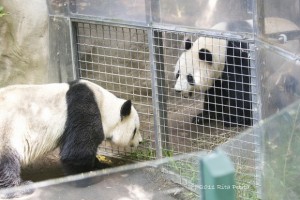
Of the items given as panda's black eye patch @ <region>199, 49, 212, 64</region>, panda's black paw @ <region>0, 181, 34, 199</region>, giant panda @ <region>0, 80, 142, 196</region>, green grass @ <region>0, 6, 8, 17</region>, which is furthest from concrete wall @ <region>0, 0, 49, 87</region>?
panda's black eye patch @ <region>199, 49, 212, 64</region>

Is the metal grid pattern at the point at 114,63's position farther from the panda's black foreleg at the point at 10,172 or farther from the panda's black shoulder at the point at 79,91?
the panda's black foreleg at the point at 10,172

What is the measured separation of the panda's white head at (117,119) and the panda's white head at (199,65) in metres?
0.95

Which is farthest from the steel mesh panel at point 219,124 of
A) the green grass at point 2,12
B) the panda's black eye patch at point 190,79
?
the green grass at point 2,12

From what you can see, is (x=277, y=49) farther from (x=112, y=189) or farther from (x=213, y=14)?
(x=112, y=189)

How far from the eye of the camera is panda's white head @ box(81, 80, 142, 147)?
6.01 m

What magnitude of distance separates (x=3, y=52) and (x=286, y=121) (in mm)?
3631

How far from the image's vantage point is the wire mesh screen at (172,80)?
6082 millimetres

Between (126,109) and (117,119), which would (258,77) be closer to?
(126,109)

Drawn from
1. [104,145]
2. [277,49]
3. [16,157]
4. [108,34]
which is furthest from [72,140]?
[277,49]

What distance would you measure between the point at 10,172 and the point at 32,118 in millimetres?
553

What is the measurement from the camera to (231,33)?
5.15m

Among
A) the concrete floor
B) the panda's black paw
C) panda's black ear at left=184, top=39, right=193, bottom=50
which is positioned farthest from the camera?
panda's black ear at left=184, top=39, right=193, bottom=50

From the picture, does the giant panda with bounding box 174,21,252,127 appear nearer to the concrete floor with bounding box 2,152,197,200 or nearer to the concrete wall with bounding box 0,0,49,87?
the concrete floor with bounding box 2,152,197,200

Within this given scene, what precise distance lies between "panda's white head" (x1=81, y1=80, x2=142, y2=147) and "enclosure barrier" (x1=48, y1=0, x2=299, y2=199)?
254 mm
